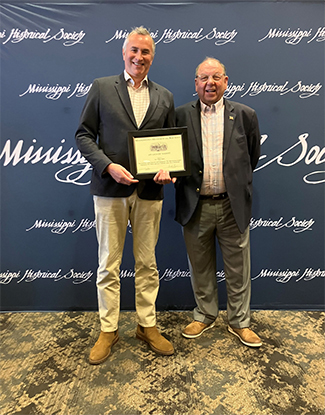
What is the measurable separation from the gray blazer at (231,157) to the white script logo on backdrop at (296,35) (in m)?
0.75

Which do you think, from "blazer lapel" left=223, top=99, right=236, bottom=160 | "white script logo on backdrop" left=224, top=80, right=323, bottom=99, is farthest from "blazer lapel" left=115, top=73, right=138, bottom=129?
"white script logo on backdrop" left=224, top=80, right=323, bottom=99

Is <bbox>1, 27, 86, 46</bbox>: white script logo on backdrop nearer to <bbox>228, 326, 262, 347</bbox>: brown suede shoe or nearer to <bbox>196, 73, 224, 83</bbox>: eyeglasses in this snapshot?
<bbox>196, 73, 224, 83</bbox>: eyeglasses

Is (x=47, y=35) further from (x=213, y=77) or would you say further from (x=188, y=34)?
(x=213, y=77)

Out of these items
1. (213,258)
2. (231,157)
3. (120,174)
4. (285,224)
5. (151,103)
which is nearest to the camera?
(120,174)

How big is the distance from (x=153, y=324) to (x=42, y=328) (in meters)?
0.86

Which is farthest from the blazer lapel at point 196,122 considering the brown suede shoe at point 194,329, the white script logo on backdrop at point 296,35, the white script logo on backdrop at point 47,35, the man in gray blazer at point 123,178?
the brown suede shoe at point 194,329

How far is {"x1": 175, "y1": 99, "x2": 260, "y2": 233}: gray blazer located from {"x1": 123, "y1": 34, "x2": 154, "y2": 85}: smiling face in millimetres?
373

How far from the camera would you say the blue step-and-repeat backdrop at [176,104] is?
227cm

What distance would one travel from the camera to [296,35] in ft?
7.51

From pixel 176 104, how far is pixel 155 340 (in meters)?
1.69

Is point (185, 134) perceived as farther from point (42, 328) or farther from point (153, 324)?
point (42, 328)

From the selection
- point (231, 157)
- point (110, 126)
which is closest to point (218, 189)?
point (231, 157)

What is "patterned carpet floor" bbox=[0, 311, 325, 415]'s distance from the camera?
1.60 metres

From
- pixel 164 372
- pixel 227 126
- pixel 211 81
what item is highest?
pixel 211 81
